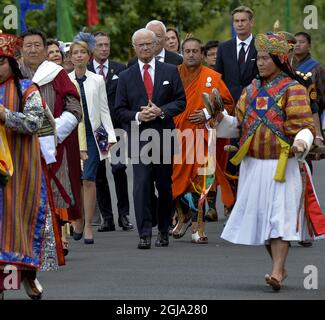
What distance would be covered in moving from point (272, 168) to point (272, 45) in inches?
36.2

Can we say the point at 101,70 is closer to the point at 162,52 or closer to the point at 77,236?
the point at 162,52

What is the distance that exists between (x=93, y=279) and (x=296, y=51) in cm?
559

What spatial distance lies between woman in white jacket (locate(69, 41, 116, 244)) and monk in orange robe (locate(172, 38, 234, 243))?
74 cm

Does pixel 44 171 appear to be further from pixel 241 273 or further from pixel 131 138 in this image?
pixel 131 138

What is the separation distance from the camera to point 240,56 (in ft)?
59.0

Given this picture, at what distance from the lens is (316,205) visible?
12.7 m

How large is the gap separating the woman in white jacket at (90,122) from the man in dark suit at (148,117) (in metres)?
0.82

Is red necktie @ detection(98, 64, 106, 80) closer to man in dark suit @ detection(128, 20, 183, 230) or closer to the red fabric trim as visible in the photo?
man in dark suit @ detection(128, 20, 183, 230)

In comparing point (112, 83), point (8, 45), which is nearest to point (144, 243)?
point (112, 83)

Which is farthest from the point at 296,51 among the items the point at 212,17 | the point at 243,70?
the point at 212,17

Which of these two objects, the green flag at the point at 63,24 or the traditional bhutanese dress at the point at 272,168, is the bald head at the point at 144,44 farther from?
the green flag at the point at 63,24

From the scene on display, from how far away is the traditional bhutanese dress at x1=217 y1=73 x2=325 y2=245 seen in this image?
41.1 ft

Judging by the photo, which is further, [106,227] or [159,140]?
[106,227]
